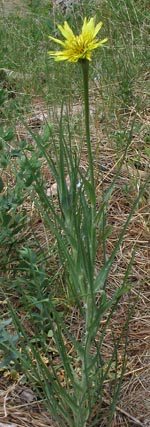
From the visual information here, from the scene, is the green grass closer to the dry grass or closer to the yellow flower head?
the dry grass

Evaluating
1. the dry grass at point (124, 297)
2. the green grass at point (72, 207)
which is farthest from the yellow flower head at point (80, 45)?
the dry grass at point (124, 297)

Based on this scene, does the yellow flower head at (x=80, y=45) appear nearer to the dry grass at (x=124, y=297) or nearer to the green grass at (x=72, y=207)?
the green grass at (x=72, y=207)

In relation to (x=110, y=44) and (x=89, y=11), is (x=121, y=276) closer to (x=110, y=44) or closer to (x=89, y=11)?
(x=110, y=44)

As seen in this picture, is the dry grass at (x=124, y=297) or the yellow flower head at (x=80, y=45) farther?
the dry grass at (x=124, y=297)

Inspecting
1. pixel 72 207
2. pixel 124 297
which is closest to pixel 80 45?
pixel 72 207

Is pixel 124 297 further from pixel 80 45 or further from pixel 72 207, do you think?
pixel 80 45

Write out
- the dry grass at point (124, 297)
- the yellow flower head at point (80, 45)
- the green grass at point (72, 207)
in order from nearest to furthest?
the yellow flower head at point (80, 45) < the green grass at point (72, 207) < the dry grass at point (124, 297)

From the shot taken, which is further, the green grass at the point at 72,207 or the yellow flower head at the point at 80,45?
the green grass at the point at 72,207

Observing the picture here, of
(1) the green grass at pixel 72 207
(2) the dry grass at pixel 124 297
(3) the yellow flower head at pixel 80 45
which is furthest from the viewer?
(2) the dry grass at pixel 124 297

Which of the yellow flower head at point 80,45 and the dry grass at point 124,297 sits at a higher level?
the yellow flower head at point 80,45

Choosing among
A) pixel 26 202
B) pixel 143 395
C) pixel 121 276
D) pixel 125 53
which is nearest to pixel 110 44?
pixel 125 53

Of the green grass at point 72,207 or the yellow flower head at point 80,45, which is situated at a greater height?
the yellow flower head at point 80,45
